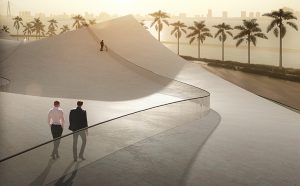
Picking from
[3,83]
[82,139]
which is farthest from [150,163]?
[3,83]

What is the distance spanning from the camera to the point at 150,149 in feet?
37.0

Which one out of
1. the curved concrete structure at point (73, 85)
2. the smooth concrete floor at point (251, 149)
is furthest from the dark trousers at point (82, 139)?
the curved concrete structure at point (73, 85)

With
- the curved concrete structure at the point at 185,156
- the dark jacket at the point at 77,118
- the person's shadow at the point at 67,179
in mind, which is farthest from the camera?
the dark jacket at the point at 77,118

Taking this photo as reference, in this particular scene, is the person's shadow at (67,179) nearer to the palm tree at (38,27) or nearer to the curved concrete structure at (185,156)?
the curved concrete structure at (185,156)

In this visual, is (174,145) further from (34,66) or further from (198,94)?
(34,66)

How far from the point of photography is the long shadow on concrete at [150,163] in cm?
874

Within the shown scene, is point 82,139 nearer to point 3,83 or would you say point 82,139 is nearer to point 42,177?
point 42,177

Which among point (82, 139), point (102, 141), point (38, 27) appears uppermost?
point (38, 27)

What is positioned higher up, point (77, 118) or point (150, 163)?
point (77, 118)

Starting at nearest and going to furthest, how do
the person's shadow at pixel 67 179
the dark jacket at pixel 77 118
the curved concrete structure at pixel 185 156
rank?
the person's shadow at pixel 67 179
the curved concrete structure at pixel 185 156
the dark jacket at pixel 77 118

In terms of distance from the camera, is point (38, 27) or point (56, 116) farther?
point (38, 27)

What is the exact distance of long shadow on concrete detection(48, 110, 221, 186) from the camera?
28.7ft

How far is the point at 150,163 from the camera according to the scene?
10008mm

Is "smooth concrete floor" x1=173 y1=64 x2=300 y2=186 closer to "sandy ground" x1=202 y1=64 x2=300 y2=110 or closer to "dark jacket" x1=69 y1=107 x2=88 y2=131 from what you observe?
"dark jacket" x1=69 y1=107 x2=88 y2=131
